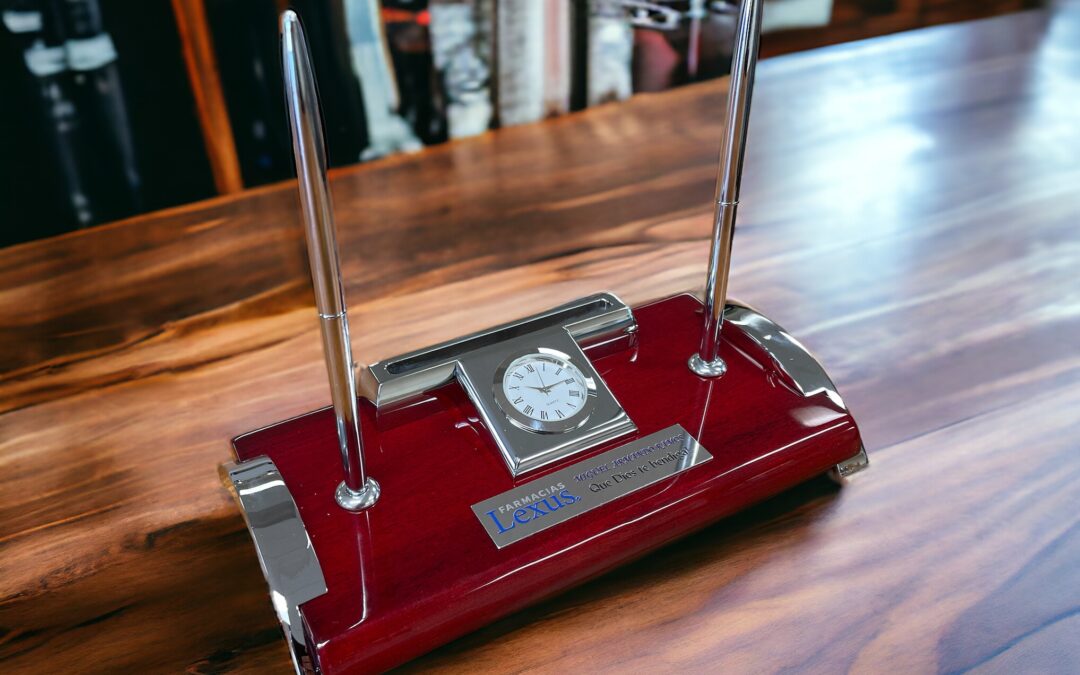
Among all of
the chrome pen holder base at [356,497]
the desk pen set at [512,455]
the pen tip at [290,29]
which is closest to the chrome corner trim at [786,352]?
the desk pen set at [512,455]

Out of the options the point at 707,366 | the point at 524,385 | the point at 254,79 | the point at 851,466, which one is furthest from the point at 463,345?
the point at 254,79

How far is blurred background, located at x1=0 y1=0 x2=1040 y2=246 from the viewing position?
960 millimetres

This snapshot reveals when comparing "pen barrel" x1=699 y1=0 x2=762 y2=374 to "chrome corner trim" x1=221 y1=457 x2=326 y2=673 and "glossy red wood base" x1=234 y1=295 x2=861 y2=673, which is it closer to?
"glossy red wood base" x1=234 y1=295 x2=861 y2=673

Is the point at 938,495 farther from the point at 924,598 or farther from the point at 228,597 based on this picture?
the point at 228,597

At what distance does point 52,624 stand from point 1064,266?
3.40 feet

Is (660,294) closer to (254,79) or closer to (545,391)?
(545,391)

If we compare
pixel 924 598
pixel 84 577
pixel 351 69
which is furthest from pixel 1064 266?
pixel 84 577

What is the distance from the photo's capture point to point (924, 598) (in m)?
0.62

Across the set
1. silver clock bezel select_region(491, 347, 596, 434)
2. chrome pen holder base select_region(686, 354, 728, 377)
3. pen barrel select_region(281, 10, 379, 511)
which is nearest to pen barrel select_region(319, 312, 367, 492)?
pen barrel select_region(281, 10, 379, 511)

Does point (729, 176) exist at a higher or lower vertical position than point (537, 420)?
higher

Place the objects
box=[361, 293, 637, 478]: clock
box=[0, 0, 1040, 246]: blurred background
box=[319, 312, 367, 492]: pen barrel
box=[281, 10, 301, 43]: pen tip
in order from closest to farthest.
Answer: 1. box=[281, 10, 301, 43]: pen tip
2. box=[319, 312, 367, 492]: pen barrel
3. box=[361, 293, 637, 478]: clock
4. box=[0, 0, 1040, 246]: blurred background

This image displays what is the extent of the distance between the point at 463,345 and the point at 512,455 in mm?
106

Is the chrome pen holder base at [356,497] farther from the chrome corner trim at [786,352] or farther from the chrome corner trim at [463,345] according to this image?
the chrome corner trim at [786,352]

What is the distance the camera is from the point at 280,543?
56 cm
